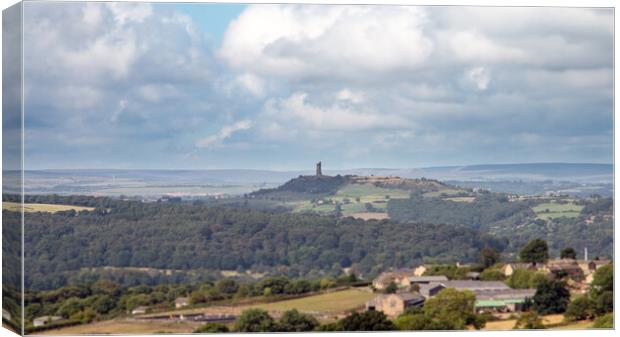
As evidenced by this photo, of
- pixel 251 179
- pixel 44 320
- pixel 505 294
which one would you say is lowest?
pixel 44 320

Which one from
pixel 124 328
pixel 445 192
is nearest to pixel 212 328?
pixel 124 328

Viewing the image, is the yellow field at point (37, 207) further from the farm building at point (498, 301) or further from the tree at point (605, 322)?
the tree at point (605, 322)

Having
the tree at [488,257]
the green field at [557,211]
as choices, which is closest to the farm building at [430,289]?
the tree at [488,257]

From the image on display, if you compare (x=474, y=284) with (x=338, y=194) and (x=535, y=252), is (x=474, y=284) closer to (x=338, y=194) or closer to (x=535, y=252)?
(x=535, y=252)

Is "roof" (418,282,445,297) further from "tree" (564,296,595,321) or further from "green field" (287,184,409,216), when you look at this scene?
"tree" (564,296,595,321)

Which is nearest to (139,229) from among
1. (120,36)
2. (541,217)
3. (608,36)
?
(120,36)

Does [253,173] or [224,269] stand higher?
[253,173]

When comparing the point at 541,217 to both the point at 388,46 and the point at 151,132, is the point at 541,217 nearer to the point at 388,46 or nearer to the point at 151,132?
the point at 388,46
